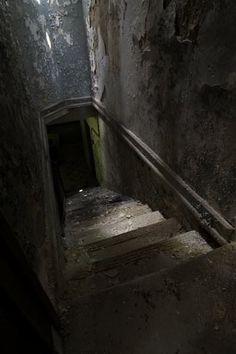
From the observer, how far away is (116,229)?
2875 mm

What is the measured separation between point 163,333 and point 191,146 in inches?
48.4

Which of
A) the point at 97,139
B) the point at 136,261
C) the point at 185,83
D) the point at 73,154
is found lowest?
the point at 73,154

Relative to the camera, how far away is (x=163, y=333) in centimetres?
123

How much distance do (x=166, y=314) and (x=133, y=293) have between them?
0.20 metres

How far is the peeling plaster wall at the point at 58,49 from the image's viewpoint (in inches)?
132

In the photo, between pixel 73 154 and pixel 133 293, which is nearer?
pixel 133 293

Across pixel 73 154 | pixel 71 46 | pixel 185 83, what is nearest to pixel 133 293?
pixel 185 83

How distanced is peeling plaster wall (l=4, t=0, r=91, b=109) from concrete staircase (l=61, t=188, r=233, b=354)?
2.20 meters

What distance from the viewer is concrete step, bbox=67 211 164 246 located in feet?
8.82

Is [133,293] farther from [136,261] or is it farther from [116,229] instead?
[116,229]

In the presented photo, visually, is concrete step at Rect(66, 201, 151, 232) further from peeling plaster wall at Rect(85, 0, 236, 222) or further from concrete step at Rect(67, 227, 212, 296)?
concrete step at Rect(67, 227, 212, 296)

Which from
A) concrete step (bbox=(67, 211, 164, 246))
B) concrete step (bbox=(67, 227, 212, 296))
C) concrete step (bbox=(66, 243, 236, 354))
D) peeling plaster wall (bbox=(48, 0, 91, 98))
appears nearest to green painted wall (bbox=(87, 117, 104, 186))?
peeling plaster wall (bbox=(48, 0, 91, 98))

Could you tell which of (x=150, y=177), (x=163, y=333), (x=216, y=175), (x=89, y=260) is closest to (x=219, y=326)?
(x=163, y=333)

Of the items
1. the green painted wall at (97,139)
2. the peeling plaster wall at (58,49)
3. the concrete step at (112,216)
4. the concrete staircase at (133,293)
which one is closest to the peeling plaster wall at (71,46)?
the peeling plaster wall at (58,49)
